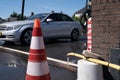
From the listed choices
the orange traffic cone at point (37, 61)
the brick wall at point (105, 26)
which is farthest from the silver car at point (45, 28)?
the orange traffic cone at point (37, 61)

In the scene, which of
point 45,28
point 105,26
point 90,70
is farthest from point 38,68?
point 45,28

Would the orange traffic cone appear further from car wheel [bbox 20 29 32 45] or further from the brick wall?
car wheel [bbox 20 29 32 45]

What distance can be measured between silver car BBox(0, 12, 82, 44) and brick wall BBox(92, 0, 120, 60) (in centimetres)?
685

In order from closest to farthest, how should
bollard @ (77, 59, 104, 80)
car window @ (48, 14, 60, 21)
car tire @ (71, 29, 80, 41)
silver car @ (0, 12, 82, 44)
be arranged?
bollard @ (77, 59, 104, 80) < silver car @ (0, 12, 82, 44) < car window @ (48, 14, 60, 21) < car tire @ (71, 29, 80, 41)

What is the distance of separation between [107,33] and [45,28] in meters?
7.96

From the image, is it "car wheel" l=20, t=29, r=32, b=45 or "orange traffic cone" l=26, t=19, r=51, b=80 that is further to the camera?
"car wheel" l=20, t=29, r=32, b=45

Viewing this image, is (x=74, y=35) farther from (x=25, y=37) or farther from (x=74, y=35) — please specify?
(x=25, y=37)

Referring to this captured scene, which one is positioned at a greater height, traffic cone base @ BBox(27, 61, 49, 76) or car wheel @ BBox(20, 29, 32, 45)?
car wheel @ BBox(20, 29, 32, 45)

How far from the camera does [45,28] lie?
13.6 metres

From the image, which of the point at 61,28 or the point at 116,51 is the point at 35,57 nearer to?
the point at 116,51

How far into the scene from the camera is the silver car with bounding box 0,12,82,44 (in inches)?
496

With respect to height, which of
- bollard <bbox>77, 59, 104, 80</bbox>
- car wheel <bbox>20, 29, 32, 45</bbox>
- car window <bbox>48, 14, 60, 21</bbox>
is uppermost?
car window <bbox>48, 14, 60, 21</bbox>

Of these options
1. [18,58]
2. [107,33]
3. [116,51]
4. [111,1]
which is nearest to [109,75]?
[116,51]

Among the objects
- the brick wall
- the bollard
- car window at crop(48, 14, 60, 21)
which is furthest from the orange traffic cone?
car window at crop(48, 14, 60, 21)
